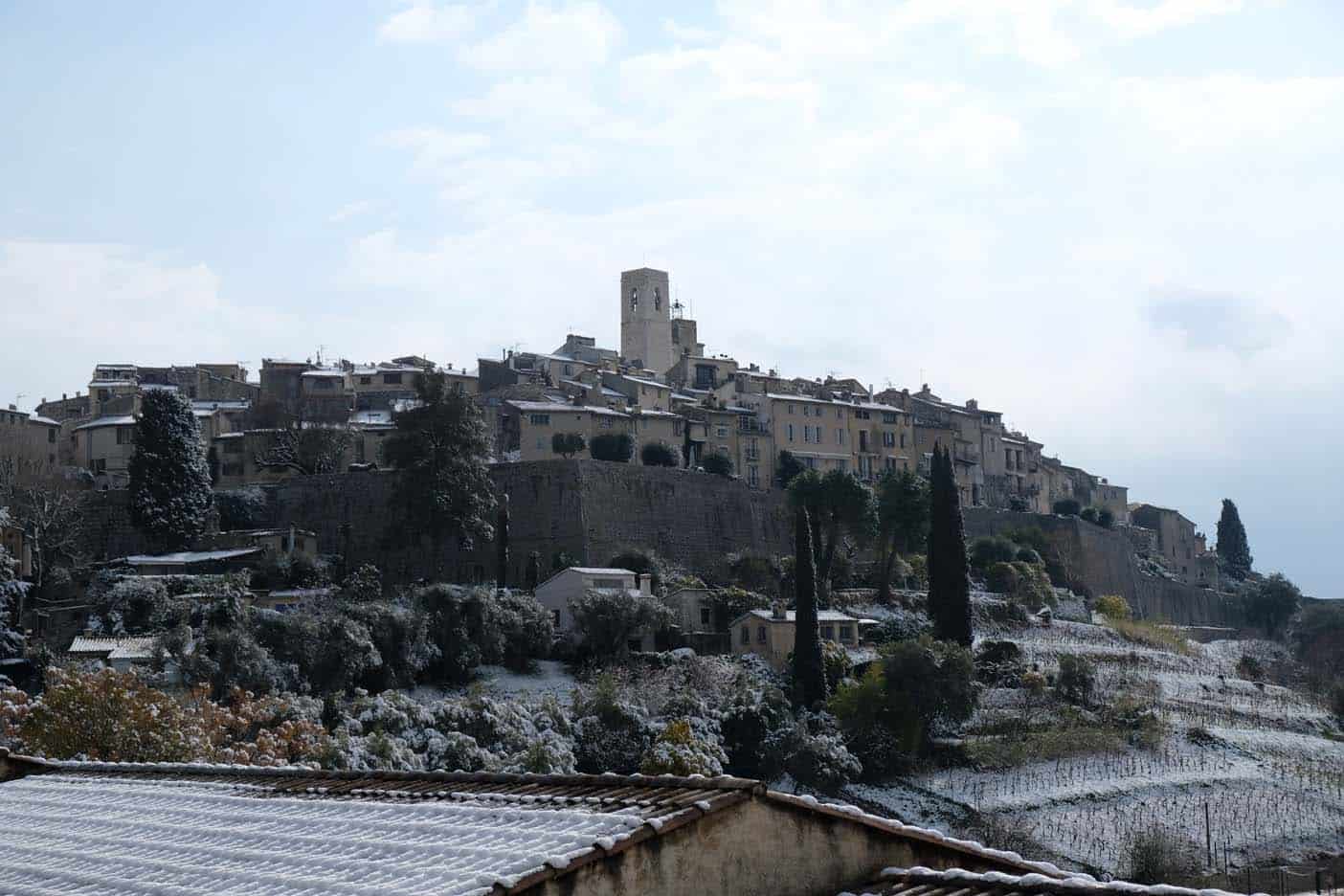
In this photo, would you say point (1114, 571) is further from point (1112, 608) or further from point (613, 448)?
point (613, 448)

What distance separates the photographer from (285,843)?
45.9ft

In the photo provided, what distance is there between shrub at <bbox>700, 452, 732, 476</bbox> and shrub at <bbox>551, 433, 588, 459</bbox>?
5.94 metres

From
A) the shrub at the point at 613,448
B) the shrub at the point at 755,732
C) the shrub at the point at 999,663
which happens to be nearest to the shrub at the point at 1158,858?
the shrub at the point at 755,732

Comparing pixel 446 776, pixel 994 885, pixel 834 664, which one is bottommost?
pixel 834 664

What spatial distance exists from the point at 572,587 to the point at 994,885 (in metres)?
48.5

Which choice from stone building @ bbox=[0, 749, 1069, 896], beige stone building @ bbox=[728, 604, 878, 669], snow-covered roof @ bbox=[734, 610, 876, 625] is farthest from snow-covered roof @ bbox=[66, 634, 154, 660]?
stone building @ bbox=[0, 749, 1069, 896]

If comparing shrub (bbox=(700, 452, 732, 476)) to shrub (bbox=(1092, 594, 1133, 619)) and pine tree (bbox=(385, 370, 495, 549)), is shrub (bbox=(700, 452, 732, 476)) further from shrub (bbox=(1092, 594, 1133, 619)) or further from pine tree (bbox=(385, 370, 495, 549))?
shrub (bbox=(1092, 594, 1133, 619))

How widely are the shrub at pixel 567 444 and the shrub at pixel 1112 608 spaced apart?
85.0 feet

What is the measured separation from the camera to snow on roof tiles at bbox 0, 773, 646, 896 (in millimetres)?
12266

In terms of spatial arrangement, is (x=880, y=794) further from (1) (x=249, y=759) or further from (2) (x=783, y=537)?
(2) (x=783, y=537)

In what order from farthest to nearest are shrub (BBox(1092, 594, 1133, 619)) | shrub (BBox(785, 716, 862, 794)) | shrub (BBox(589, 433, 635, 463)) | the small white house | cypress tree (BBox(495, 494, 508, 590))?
shrub (BBox(1092, 594, 1133, 619)) → shrub (BBox(589, 433, 635, 463)) → cypress tree (BBox(495, 494, 508, 590)) → the small white house → shrub (BBox(785, 716, 862, 794))

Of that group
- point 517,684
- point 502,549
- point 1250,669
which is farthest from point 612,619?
point 1250,669

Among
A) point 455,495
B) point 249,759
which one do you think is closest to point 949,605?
point 455,495

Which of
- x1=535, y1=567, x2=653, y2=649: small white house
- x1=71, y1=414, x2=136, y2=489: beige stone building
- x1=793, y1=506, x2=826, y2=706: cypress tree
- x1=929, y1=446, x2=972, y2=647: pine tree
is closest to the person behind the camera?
x1=793, y1=506, x2=826, y2=706: cypress tree
